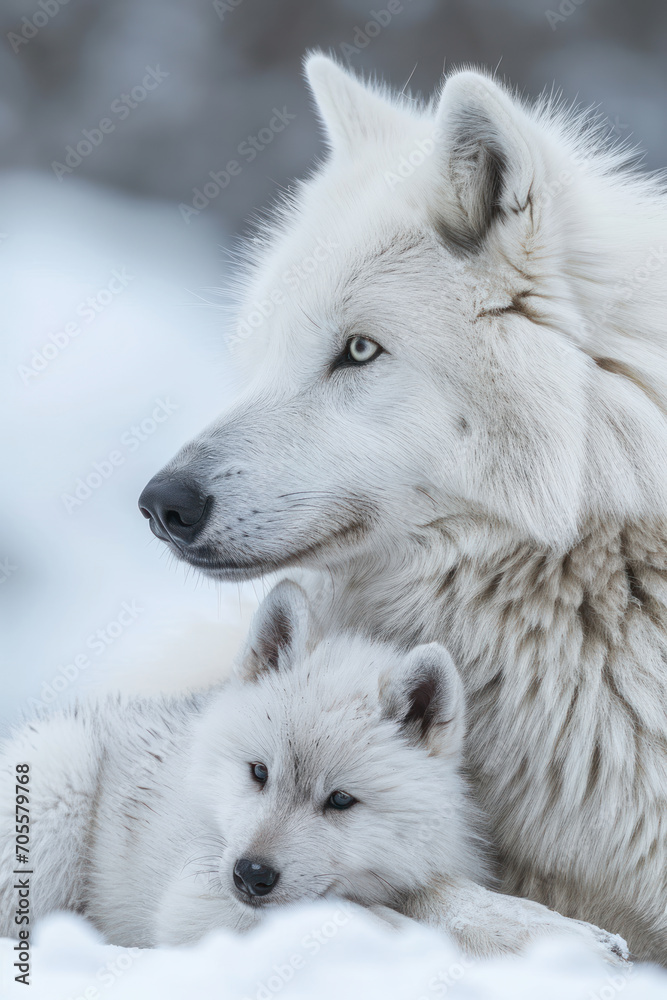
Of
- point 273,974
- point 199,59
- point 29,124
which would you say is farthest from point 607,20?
point 273,974

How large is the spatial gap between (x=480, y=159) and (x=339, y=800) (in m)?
0.96

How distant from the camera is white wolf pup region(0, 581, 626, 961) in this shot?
1252 mm

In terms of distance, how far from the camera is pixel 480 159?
1.41m

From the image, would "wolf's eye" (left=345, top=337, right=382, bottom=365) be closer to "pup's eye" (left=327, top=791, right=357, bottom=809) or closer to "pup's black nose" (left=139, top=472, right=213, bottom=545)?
"pup's black nose" (left=139, top=472, right=213, bottom=545)

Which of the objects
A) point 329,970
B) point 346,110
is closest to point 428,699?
point 329,970

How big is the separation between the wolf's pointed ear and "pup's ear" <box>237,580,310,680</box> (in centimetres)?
88

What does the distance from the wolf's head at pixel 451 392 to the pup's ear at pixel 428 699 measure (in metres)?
0.22

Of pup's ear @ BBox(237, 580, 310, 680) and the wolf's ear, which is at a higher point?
the wolf's ear

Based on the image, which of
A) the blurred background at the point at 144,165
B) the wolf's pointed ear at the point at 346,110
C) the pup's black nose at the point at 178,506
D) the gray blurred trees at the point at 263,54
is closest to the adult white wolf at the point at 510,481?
the pup's black nose at the point at 178,506

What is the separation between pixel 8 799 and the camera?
1500mm

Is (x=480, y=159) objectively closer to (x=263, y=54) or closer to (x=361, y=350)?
(x=361, y=350)

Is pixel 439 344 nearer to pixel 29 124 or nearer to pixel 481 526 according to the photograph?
pixel 481 526

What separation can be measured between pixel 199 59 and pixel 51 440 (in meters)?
1.66

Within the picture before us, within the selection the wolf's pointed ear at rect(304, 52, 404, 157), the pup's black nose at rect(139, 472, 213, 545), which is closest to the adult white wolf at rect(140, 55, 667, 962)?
the pup's black nose at rect(139, 472, 213, 545)
